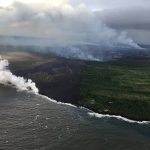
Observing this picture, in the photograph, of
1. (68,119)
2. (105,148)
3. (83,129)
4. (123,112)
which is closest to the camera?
(105,148)

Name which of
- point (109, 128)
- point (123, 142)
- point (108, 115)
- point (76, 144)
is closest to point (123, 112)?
point (108, 115)

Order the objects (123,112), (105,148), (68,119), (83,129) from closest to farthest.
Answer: (105,148) < (83,129) < (68,119) < (123,112)

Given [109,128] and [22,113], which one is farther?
[22,113]

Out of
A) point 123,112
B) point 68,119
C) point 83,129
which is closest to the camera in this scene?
point 83,129

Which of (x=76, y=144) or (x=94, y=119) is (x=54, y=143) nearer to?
(x=76, y=144)

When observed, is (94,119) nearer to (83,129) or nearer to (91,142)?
(83,129)

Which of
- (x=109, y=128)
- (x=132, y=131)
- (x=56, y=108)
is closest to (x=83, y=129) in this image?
(x=109, y=128)
